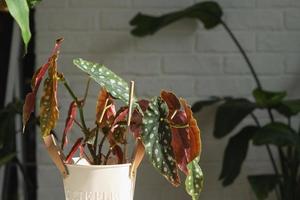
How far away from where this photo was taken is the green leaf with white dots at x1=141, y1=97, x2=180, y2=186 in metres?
0.75

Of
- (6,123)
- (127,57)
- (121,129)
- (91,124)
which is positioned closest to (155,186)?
(91,124)

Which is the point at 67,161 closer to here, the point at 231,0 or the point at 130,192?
the point at 130,192

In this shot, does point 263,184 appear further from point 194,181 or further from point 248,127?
point 194,181

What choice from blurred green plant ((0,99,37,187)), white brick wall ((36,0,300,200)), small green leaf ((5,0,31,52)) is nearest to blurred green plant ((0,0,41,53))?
small green leaf ((5,0,31,52))

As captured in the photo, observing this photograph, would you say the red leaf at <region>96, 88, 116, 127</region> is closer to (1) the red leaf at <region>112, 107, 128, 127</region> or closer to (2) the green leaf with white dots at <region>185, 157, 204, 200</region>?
(1) the red leaf at <region>112, 107, 128, 127</region>

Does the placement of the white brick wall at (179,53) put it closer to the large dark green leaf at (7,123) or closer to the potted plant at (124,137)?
the large dark green leaf at (7,123)

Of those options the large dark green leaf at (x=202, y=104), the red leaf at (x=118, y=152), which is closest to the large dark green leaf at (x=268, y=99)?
the large dark green leaf at (x=202, y=104)

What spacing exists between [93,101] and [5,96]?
313 mm

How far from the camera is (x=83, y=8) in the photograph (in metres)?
1.76

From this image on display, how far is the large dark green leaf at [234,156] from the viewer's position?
60.9 inches

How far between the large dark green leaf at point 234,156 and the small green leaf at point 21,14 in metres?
0.97

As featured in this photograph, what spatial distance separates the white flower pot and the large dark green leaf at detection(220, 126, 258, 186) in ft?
2.62

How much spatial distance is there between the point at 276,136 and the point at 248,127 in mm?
212

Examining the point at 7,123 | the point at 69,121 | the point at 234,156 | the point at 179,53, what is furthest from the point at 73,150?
the point at 179,53
